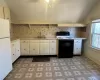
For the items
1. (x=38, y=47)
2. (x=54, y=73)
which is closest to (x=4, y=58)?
(x=54, y=73)

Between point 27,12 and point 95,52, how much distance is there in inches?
131

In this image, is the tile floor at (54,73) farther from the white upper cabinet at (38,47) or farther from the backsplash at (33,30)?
the backsplash at (33,30)

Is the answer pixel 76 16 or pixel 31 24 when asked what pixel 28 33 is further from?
pixel 76 16

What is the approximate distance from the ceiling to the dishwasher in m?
1.14

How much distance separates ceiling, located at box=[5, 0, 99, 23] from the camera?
12.8ft

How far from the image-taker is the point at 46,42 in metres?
4.63

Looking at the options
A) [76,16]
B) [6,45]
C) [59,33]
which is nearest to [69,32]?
[59,33]

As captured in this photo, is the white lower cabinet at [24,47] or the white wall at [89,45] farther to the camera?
the white lower cabinet at [24,47]

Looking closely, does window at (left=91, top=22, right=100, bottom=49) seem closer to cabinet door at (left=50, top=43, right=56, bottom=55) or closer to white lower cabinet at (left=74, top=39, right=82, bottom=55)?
white lower cabinet at (left=74, top=39, right=82, bottom=55)

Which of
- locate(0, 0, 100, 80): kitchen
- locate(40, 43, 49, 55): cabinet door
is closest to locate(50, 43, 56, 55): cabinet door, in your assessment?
locate(0, 0, 100, 80): kitchen

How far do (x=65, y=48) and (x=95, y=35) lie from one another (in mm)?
1404

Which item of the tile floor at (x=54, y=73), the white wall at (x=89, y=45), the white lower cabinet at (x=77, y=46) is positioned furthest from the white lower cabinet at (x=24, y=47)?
the white wall at (x=89, y=45)

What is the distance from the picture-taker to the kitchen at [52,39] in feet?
11.0

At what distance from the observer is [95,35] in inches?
165
